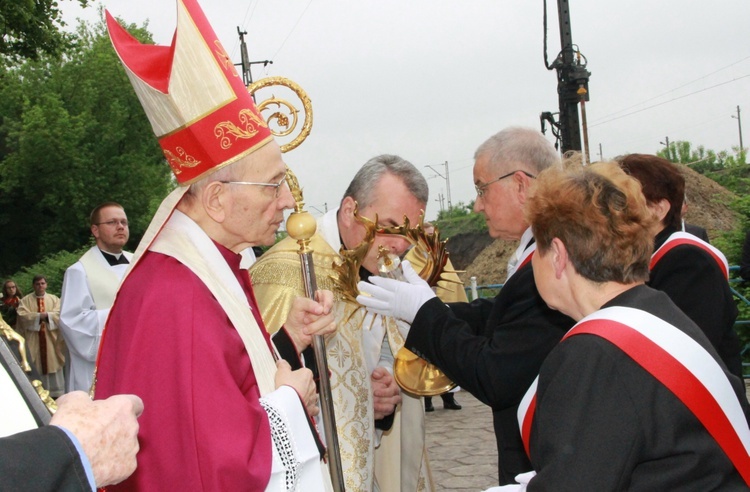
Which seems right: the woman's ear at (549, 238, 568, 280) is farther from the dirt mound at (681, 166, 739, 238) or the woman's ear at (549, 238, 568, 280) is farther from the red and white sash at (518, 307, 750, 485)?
the dirt mound at (681, 166, 739, 238)

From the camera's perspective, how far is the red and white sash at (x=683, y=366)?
1.98 meters

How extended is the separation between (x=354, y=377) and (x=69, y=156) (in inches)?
1225

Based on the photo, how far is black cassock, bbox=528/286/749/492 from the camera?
1.92 metres

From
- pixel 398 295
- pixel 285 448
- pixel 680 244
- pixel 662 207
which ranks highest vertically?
pixel 662 207

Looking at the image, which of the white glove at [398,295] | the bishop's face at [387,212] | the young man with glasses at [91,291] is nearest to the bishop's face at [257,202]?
the white glove at [398,295]

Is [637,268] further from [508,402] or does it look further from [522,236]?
[522,236]

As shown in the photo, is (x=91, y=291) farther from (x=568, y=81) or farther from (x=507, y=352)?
(x=568, y=81)

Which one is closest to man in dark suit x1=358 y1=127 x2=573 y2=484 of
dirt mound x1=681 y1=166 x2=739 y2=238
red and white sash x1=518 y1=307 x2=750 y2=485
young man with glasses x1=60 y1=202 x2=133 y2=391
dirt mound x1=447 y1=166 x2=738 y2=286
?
red and white sash x1=518 y1=307 x2=750 y2=485

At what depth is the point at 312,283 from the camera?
298 cm

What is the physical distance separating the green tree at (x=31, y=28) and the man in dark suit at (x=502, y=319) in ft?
39.1

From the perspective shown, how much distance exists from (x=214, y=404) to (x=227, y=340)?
0.24 metres

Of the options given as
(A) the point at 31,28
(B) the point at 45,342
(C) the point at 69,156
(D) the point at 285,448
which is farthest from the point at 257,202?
(C) the point at 69,156

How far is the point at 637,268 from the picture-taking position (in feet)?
7.29

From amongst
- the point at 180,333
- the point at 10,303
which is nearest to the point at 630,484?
the point at 180,333
